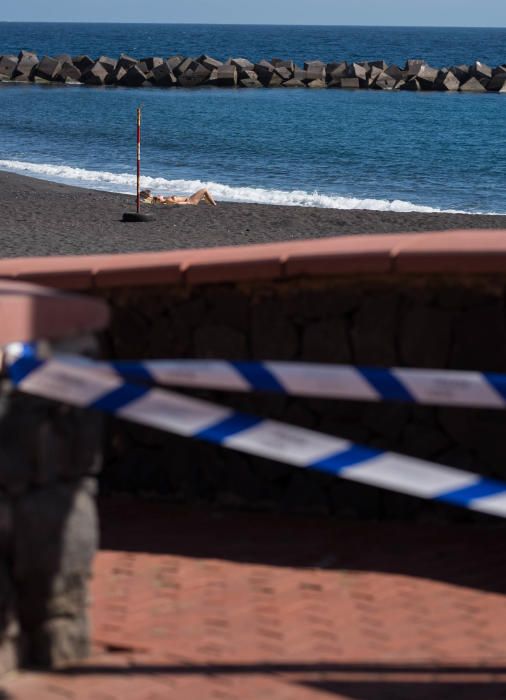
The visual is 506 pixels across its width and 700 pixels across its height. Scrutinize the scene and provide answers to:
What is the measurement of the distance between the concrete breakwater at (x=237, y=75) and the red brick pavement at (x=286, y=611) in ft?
224

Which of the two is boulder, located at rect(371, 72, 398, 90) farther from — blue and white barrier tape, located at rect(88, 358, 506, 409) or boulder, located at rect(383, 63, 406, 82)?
blue and white barrier tape, located at rect(88, 358, 506, 409)

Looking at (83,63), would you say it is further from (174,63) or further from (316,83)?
(316,83)

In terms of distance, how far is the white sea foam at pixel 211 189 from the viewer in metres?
26.0

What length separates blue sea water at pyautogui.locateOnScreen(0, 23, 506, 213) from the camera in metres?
29.9

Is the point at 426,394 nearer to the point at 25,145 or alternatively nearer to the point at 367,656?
the point at 367,656

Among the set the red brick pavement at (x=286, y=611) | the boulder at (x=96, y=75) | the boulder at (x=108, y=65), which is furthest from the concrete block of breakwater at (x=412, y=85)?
the red brick pavement at (x=286, y=611)

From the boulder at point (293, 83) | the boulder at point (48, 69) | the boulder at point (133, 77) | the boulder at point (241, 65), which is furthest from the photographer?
the boulder at point (241, 65)

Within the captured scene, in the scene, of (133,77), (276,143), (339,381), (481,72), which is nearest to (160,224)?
(339,381)

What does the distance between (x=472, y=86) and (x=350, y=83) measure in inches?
273

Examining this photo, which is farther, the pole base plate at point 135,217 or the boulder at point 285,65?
the boulder at point 285,65

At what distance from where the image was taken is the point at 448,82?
73.0 metres

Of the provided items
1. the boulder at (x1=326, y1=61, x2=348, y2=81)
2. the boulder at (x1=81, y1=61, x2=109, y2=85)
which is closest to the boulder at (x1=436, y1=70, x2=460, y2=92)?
the boulder at (x1=326, y1=61, x2=348, y2=81)

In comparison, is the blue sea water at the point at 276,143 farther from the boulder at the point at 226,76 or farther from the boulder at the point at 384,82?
the boulder at the point at 384,82

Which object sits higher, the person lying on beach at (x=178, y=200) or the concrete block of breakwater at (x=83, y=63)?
the person lying on beach at (x=178, y=200)
